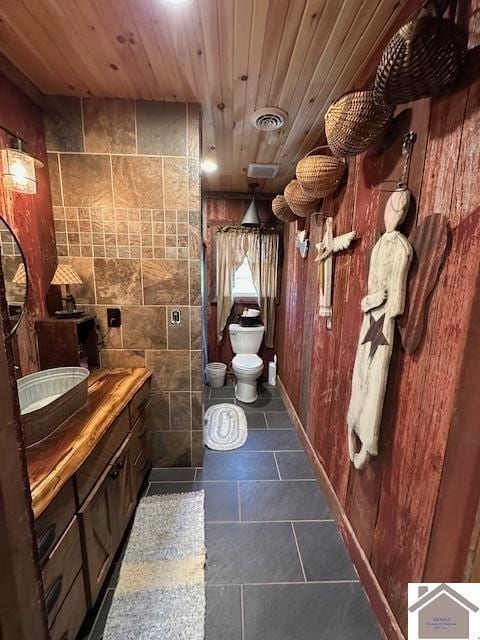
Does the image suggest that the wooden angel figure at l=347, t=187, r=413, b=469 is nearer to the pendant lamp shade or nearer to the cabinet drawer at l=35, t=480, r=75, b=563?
the cabinet drawer at l=35, t=480, r=75, b=563

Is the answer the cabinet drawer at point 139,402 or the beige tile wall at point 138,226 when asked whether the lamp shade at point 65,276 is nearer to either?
the beige tile wall at point 138,226

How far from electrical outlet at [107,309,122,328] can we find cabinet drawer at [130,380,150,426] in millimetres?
453

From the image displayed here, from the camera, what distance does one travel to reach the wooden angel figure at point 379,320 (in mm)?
1017

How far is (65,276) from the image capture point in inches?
63.8

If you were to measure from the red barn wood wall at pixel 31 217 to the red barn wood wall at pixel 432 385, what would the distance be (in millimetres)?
1758

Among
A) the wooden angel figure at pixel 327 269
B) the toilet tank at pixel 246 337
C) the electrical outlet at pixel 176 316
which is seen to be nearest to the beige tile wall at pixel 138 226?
the electrical outlet at pixel 176 316

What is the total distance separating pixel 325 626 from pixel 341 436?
0.79m

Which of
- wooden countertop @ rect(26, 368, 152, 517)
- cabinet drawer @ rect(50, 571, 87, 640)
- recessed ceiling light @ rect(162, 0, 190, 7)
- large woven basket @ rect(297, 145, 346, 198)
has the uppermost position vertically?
recessed ceiling light @ rect(162, 0, 190, 7)

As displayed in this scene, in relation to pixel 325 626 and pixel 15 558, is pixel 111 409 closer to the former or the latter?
pixel 15 558

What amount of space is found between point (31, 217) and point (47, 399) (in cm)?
100

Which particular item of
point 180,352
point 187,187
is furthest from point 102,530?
point 187,187

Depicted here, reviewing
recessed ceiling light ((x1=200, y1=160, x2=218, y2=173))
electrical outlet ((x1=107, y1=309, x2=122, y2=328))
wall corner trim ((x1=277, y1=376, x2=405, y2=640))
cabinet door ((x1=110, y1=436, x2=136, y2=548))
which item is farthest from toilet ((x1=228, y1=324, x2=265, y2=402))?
recessed ceiling light ((x1=200, y1=160, x2=218, y2=173))

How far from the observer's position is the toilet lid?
301cm

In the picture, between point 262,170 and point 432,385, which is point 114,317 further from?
point 262,170
